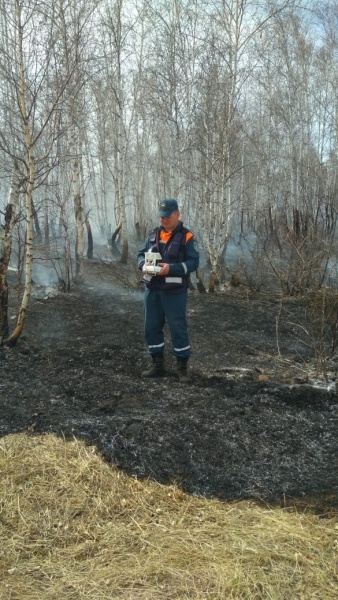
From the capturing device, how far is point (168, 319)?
4.32 m

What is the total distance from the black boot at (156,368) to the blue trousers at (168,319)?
0.06 metres

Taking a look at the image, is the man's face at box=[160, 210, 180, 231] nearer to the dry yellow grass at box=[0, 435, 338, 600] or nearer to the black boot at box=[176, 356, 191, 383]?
the black boot at box=[176, 356, 191, 383]

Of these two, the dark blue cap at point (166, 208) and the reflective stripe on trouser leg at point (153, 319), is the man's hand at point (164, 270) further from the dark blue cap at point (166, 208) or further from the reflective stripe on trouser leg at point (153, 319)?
the dark blue cap at point (166, 208)

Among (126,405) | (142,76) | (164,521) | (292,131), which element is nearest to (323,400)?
(126,405)

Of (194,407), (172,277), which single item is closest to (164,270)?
(172,277)

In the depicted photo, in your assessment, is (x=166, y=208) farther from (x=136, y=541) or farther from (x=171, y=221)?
(x=136, y=541)

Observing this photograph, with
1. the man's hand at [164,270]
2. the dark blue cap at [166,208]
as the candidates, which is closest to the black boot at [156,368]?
the man's hand at [164,270]

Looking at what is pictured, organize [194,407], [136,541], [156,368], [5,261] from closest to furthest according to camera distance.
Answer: [136,541], [194,407], [156,368], [5,261]

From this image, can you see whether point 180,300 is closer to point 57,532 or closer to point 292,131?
point 57,532

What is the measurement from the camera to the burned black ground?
3.01 meters

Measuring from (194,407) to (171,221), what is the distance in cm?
159

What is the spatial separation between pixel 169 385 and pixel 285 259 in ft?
17.8

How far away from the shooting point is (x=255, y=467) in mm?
3078

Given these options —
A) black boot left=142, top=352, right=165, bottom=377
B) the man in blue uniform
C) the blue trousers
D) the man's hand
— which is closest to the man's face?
the man in blue uniform
